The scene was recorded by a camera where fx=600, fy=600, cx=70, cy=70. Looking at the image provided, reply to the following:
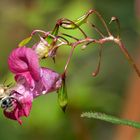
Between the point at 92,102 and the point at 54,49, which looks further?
the point at 92,102

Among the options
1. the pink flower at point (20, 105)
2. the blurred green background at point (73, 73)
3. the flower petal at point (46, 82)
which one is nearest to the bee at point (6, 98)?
the pink flower at point (20, 105)

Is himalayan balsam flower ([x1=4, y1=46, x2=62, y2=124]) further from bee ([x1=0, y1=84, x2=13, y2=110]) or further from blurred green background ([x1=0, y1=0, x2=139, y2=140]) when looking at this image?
blurred green background ([x1=0, y1=0, x2=139, y2=140])

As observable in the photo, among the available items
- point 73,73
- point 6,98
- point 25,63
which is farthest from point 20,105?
point 73,73

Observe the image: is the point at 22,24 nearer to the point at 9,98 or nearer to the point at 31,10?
the point at 31,10

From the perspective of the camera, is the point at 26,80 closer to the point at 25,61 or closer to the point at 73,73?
the point at 25,61

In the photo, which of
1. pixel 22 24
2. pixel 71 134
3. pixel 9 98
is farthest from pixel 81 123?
pixel 9 98
